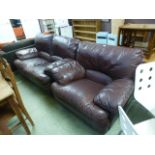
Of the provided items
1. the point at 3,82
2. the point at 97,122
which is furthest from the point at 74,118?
the point at 3,82

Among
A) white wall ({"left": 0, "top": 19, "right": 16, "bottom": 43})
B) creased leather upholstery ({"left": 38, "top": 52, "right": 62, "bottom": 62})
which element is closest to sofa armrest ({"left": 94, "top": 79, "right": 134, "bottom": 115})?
creased leather upholstery ({"left": 38, "top": 52, "right": 62, "bottom": 62})

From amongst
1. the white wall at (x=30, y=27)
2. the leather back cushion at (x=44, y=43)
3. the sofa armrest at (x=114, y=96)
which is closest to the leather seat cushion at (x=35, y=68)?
the leather back cushion at (x=44, y=43)

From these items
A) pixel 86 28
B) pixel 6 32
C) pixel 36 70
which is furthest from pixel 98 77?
pixel 86 28

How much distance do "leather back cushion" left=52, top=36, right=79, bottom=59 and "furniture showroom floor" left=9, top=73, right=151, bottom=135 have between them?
31.0 inches

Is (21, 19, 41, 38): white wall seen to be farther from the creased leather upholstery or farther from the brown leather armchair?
the brown leather armchair

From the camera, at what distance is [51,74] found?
6.08ft

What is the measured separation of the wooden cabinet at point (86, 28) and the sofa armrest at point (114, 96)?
303cm

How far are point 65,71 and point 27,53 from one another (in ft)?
4.72

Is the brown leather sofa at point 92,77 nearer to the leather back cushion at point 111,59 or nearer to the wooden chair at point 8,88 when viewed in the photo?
the leather back cushion at point 111,59

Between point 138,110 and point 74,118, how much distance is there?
0.87 m

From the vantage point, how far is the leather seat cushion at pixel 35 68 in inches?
79.3

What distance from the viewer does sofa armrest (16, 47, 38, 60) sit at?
2.81m
